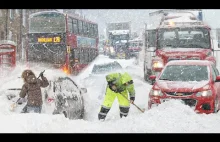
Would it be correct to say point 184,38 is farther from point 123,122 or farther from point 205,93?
point 123,122

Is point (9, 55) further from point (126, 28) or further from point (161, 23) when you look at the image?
point (126, 28)

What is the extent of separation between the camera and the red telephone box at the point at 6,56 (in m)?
19.4

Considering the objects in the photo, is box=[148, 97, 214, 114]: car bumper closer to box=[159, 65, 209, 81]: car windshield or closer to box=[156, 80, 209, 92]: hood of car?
box=[156, 80, 209, 92]: hood of car

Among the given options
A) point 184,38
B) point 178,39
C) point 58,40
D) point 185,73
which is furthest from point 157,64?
point 58,40

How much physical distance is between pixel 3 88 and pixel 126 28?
917 inches

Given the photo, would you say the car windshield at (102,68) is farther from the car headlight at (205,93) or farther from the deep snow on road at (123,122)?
the car headlight at (205,93)

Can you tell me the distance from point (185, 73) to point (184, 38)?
3.37m

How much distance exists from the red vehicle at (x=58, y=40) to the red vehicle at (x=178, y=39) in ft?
16.0

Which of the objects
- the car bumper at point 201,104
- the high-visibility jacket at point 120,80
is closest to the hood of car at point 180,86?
the car bumper at point 201,104

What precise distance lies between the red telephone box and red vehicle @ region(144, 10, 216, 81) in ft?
24.4

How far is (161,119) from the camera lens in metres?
9.55

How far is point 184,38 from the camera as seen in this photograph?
47.5ft

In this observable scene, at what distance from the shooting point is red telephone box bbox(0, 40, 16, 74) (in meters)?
19.4

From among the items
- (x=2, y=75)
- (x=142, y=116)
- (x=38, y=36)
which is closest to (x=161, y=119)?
(x=142, y=116)
